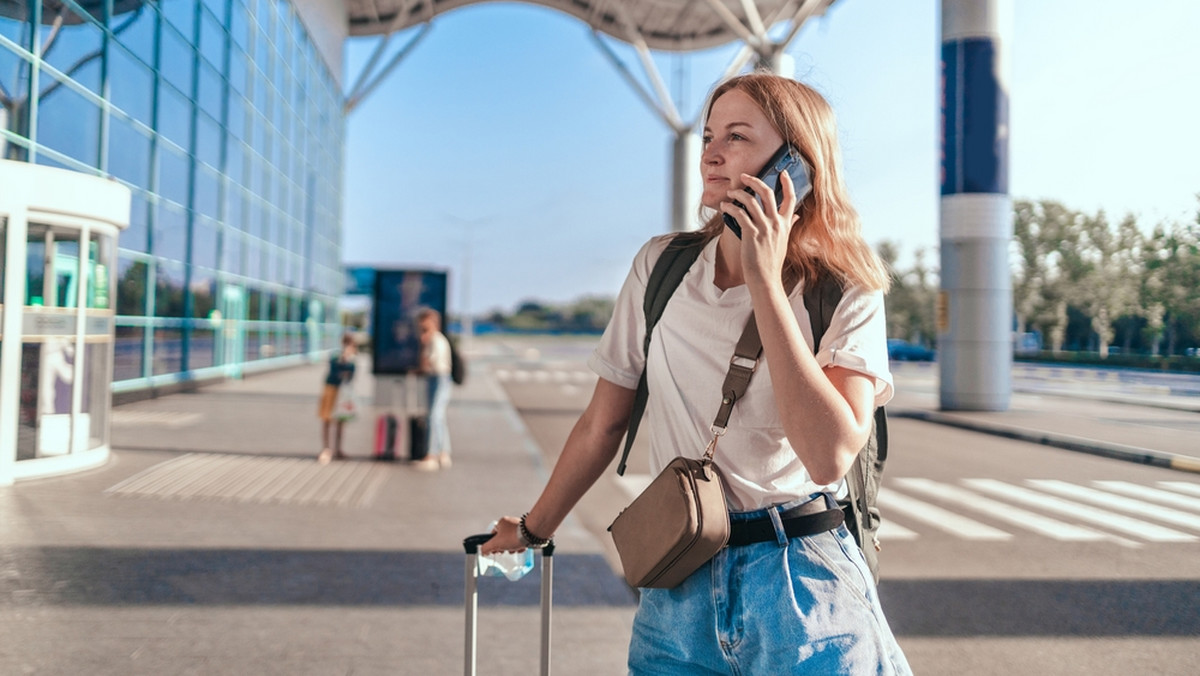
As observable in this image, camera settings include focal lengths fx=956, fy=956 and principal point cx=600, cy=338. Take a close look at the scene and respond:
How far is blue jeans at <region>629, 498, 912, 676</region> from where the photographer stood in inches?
61.4

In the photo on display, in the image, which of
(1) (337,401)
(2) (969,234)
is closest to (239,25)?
(1) (337,401)

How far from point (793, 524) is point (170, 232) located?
7.74 ft

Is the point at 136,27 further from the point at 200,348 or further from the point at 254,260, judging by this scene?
the point at 254,260

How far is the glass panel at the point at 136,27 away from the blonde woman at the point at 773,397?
172 cm

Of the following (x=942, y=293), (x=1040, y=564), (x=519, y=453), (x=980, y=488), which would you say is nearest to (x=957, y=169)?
(x=942, y=293)

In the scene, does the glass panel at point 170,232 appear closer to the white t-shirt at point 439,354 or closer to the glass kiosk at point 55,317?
the glass kiosk at point 55,317

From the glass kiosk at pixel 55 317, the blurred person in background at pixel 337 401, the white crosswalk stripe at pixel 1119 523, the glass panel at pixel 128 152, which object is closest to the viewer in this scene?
the glass kiosk at pixel 55 317

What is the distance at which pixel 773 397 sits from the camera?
1.62 metres

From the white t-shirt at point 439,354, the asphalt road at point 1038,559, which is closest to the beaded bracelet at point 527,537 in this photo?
the asphalt road at point 1038,559

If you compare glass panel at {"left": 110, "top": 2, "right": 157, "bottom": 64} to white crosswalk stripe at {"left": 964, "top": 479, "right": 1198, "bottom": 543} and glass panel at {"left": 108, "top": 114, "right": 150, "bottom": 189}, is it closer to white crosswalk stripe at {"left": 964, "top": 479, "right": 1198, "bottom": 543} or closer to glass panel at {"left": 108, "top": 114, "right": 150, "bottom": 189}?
glass panel at {"left": 108, "top": 114, "right": 150, "bottom": 189}

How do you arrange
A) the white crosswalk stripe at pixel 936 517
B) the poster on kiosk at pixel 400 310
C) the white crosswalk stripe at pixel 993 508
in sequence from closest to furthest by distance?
the white crosswalk stripe at pixel 993 508 < the white crosswalk stripe at pixel 936 517 < the poster on kiosk at pixel 400 310

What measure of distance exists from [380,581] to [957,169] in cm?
1178

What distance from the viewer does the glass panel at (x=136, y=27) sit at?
255cm

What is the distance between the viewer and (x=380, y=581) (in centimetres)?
521
